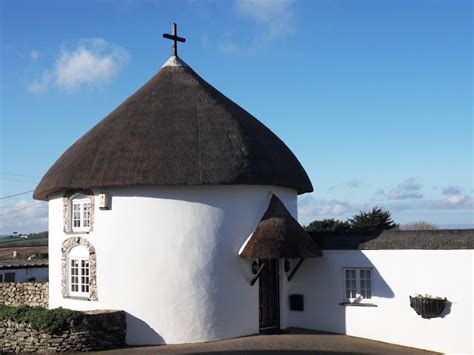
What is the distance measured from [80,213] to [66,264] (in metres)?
1.56

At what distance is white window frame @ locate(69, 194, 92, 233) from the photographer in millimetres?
15898

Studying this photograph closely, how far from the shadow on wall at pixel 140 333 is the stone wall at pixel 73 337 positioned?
0.55 ft

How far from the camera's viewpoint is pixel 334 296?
52.2 ft

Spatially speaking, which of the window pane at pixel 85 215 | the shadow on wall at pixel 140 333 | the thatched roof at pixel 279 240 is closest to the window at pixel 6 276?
the window pane at pixel 85 215

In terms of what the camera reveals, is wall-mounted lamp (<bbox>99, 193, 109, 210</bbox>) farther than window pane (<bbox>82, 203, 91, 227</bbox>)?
No

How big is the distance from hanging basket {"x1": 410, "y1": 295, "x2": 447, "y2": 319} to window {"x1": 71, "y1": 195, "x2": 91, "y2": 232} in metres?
8.72

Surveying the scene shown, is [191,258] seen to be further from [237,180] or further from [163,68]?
[163,68]

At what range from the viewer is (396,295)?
1471cm

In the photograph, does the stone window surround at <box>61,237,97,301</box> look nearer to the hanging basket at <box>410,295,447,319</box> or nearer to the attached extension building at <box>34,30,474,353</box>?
the attached extension building at <box>34,30,474,353</box>

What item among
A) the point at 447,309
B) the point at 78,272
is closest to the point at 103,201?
the point at 78,272

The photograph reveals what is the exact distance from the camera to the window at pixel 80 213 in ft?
52.3

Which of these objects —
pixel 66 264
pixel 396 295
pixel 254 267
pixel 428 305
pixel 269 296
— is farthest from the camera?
pixel 269 296

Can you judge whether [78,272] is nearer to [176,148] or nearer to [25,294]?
[176,148]

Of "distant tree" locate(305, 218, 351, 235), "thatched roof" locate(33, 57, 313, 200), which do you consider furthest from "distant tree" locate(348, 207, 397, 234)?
"thatched roof" locate(33, 57, 313, 200)
